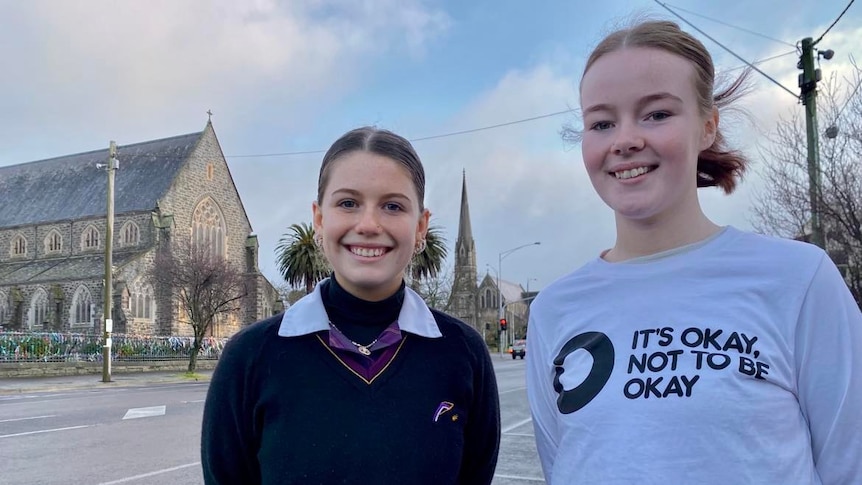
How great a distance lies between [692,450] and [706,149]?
35.9 inches

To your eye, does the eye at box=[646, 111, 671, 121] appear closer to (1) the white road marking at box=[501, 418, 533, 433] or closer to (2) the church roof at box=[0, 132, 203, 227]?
(1) the white road marking at box=[501, 418, 533, 433]

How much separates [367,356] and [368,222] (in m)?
0.40

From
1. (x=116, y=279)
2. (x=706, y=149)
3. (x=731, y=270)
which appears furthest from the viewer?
(x=116, y=279)

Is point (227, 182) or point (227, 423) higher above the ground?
point (227, 182)

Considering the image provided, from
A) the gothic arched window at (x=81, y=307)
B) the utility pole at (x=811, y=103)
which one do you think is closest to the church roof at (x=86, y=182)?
the gothic arched window at (x=81, y=307)

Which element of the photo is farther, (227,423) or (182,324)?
(182,324)

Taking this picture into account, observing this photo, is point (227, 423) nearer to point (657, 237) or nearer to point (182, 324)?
point (657, 237)

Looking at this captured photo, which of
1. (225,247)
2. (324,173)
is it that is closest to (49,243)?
(225,247)

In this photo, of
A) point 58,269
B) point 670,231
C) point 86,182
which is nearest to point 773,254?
point 670,231

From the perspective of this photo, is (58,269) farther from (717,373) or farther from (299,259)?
(717,373)

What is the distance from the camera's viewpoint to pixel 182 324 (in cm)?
4419

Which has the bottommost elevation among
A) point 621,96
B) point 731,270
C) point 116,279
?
point 731,270

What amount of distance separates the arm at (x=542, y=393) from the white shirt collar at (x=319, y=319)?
0.36 m

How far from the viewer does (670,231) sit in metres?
1.82
